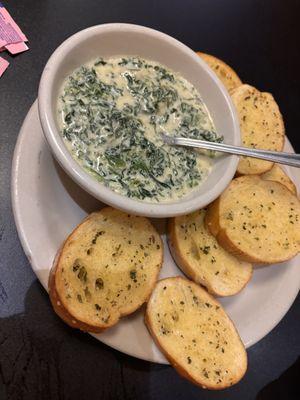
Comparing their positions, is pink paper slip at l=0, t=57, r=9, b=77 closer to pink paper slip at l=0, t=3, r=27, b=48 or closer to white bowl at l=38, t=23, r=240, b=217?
pink paper slip at l=0, t=3, r=27, b=48

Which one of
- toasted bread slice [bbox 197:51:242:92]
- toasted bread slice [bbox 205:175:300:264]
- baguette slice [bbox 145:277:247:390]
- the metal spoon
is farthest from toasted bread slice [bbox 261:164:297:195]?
baguette slice [bbox 145:277:247:390]

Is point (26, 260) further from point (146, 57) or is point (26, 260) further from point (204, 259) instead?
point (146, 57)

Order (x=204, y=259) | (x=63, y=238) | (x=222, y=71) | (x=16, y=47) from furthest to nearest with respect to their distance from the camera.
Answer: (x=222, y=71) < (x=16, y=47) < (x=204, y=259) < (x=63, y=238)

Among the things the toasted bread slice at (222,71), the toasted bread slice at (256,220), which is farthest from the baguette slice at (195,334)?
the toasted bread slice at (222,71)

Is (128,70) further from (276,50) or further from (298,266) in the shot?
(276,50)

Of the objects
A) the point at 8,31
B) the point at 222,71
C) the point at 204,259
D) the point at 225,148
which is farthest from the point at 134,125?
the point at 8,31

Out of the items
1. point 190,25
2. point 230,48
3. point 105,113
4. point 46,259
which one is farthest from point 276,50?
point 46,259

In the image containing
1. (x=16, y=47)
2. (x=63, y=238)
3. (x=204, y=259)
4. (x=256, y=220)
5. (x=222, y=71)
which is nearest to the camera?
(x=63, y=238)
